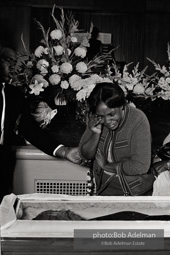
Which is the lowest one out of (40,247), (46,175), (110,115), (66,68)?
(46,175)

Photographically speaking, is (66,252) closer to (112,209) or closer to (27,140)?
(112,209)

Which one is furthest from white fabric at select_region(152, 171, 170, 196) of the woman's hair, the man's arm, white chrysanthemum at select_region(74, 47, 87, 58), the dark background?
the dark background

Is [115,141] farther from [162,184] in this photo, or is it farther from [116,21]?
[116,21]

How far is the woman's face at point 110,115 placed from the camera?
7.11 feet

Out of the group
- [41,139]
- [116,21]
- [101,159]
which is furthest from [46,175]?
[116,21]

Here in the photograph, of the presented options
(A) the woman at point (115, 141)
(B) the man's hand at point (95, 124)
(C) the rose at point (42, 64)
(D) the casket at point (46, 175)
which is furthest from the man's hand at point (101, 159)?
(C) the rose at point (42, 64)

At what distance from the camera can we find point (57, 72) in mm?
2678

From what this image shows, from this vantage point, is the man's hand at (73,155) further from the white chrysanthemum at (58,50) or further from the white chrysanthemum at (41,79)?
the white chrysanthemum at (58,50)

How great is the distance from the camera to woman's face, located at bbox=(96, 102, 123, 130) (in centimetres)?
217

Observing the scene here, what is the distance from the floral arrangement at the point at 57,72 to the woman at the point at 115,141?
16.2 inches

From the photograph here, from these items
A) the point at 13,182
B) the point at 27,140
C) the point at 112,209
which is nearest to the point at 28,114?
the point at 27,140

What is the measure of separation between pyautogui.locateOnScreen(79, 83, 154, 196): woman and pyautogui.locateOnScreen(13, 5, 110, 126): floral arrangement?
41cm

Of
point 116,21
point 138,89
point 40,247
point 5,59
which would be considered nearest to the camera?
point 40,247

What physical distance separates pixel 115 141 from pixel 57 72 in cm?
65
